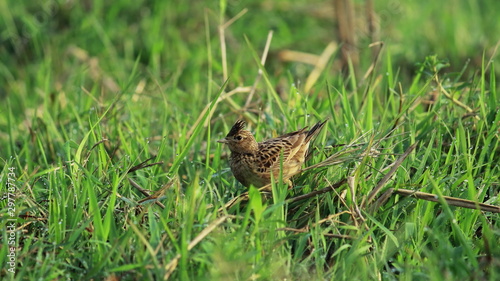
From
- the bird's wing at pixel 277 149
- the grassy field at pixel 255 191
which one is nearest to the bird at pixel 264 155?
the bird's wing at pixel 277 149

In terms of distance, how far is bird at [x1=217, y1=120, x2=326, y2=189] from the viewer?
15.0 ft

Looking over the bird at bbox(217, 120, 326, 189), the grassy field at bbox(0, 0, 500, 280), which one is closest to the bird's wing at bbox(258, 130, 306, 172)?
the bird at bbox(217, 120, 326, 189)

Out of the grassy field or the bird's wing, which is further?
the bird's wing

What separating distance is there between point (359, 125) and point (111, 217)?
6.12 feet

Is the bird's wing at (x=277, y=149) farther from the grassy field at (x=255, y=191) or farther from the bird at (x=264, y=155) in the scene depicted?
the grassy field at (x=255, y=191)

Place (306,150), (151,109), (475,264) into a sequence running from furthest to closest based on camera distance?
(151,109)
(306,150)
(475,264)

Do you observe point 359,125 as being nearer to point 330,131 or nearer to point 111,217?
point 330,131

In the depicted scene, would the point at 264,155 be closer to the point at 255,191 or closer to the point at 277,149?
the point at 277,149

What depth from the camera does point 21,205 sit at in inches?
159

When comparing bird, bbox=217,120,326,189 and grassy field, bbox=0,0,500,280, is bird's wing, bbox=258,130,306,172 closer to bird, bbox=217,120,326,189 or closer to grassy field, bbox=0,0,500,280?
bird, bbox=217,120,326,189

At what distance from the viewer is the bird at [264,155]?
459 centimetres

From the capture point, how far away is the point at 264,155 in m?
4.77

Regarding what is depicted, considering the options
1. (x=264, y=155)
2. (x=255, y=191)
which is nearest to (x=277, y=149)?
(x=264, y=155)

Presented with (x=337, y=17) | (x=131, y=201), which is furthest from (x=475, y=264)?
(x=337, y=17)
